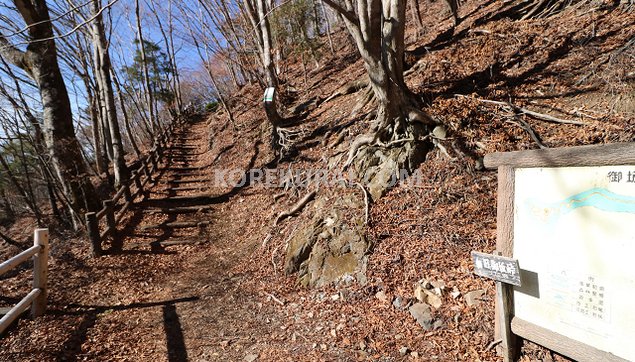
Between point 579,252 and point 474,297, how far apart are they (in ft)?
5.44

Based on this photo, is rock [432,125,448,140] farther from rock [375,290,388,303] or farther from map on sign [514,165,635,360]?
map on sign [514,165,635,360]

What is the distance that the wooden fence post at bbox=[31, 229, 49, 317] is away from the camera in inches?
185

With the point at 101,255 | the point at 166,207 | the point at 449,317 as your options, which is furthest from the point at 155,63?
the point at 449,317

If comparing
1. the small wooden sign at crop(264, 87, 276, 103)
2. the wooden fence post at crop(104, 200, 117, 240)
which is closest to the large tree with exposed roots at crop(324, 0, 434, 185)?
the small wooden sign at crop(264, 87, 276, 103)

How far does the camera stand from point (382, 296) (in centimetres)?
436

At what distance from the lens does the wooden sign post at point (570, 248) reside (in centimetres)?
210

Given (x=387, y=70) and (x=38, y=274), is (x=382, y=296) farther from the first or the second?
(x=38, y=274)

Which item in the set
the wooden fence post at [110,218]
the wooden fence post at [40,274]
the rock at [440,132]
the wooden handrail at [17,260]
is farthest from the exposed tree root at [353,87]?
the wooden handrail at [17,260]

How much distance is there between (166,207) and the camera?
970 centimetres

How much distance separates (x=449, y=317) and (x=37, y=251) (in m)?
5.96

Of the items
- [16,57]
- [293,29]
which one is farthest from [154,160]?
[293,29]

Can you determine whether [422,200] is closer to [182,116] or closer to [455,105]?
[455,105]

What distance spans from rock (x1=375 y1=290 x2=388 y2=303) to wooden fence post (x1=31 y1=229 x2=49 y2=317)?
5.03 metres

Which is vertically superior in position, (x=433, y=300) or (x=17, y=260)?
(x=17, y=260)
